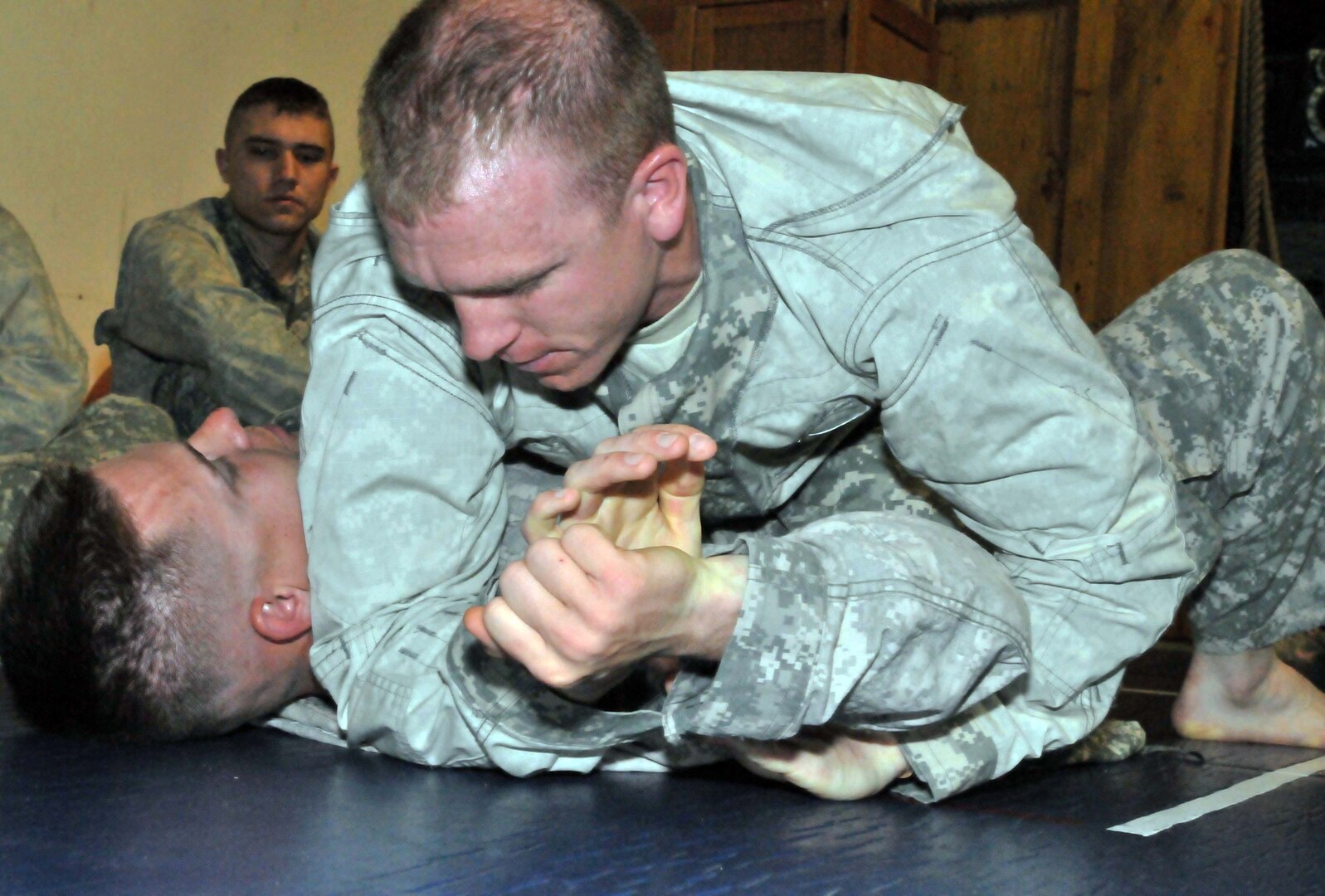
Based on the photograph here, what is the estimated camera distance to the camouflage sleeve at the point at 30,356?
2350 mm

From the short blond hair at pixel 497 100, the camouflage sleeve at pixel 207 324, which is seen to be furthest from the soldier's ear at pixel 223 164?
the short blond hair at pixel 497 100

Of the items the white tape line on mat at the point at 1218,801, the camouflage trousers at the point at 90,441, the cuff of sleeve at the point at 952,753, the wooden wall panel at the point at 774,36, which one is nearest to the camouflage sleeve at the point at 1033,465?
the cuff of sleeve at the point at 952,753

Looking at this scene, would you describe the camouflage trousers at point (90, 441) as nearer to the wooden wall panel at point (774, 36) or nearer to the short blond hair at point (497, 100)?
the short blond hair at point (497, 100)

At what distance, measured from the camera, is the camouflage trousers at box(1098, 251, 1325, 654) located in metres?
1.51

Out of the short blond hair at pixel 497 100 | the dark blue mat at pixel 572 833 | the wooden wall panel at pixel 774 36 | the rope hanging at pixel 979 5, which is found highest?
the rope hanging at pixel 979 5

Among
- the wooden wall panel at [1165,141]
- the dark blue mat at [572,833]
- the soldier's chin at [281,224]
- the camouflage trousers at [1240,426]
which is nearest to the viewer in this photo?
the dark blue mat at [572,833]

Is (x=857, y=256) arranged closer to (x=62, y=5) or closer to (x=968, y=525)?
(x=968, y=525)

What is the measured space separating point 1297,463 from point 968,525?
567 millimetres

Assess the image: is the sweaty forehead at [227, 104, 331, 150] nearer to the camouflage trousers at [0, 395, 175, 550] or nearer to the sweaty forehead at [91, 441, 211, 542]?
the camouflage trousers at [0, 395, 175, 550]

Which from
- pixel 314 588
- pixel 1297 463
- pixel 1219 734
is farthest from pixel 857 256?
pixel 1219 734

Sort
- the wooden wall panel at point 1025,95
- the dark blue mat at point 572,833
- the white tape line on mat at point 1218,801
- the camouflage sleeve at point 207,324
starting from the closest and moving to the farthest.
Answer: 1. the dark blue mat at point 572,833
2. the white tape line on mat at point 1218,801
3. the camouflage sleeve at point 207,324
4. the wooden wall panel at point 1025,95

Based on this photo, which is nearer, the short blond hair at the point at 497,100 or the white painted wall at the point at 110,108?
the short blond hair at the point at 497,100

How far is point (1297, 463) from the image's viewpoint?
1576mm

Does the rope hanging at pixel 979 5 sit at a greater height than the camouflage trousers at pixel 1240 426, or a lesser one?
greater
